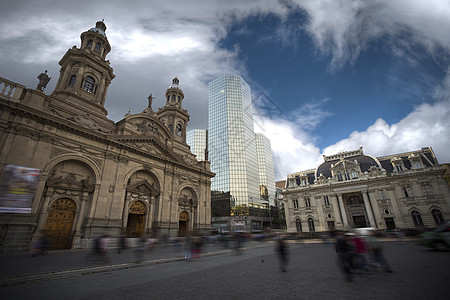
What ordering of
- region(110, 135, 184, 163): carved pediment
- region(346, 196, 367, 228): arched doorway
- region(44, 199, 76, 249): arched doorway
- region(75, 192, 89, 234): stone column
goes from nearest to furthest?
region(44, 199, 76, 249): arched doorway, region(75, 192, 89, 234): stone column, region(110, 135, 184, 163): carved pediment, region(346, 196, 367, 228): arched doorway

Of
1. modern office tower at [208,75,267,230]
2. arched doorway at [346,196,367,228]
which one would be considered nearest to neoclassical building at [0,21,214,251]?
arched doorway at [346,196,367,228]

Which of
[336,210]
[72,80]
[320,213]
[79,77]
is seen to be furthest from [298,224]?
[72,80]

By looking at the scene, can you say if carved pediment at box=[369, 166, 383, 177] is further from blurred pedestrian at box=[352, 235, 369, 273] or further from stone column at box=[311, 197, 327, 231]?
blurred pedestrian at box=[352, 235, 369, 273]

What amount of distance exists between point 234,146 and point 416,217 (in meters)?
52.3

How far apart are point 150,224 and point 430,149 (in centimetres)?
5491

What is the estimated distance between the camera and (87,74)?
1208 inches

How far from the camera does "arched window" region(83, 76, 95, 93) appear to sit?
99.5ft

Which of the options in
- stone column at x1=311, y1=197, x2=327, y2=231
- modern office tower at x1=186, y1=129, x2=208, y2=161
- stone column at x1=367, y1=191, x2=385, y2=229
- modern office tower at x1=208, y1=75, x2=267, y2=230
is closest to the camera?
stone column at x1=367, y1=191, x2=385, y2=229

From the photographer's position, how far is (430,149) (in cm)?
4169

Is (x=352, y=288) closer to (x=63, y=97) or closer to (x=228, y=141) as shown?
(x=63, y=97)

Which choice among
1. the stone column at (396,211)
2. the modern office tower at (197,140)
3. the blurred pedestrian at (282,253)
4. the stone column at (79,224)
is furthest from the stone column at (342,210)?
the modern office tower at (197,140)

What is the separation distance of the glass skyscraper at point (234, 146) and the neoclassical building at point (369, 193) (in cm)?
2294

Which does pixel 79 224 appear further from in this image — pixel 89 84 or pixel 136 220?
pixel 89 84

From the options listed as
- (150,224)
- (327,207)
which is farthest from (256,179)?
(150,224)
